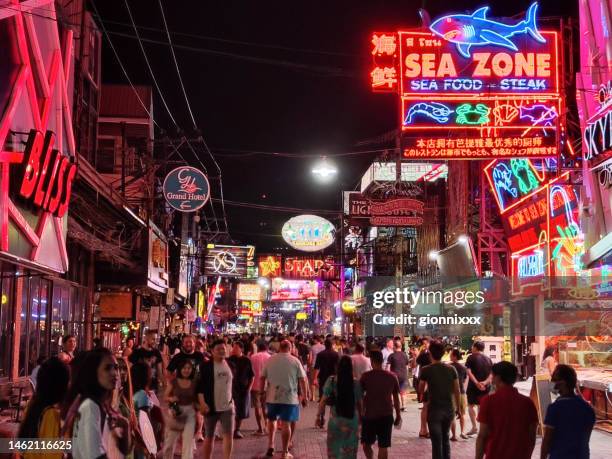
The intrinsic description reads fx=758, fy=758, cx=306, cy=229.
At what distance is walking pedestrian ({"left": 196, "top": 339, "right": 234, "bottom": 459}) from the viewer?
10.5 metres

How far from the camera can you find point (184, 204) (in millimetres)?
25719

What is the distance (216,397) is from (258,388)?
427cm

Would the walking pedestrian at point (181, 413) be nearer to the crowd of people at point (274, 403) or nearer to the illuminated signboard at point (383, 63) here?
the crowd of people at point (274, 403)

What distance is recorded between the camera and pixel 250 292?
250ft

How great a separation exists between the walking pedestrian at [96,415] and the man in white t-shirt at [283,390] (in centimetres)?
694

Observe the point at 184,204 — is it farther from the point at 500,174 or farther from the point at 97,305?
the point at 500,174

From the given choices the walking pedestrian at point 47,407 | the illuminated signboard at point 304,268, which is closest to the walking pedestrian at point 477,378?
the walking pedestrian at point 47,407

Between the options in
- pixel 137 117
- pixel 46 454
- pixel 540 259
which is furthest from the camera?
pixel 137 117

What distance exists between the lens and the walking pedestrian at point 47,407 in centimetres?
521

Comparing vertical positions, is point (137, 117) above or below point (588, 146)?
above

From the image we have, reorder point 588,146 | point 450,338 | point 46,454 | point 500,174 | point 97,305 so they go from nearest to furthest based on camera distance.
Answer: point 46,454, point 588,146, point 500,174, point 97,305, point 450,338

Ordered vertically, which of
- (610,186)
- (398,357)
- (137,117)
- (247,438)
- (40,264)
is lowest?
(247,438)

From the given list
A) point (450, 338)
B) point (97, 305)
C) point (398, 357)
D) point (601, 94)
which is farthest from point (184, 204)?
point (450, 338)

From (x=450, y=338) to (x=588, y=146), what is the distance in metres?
24.0
